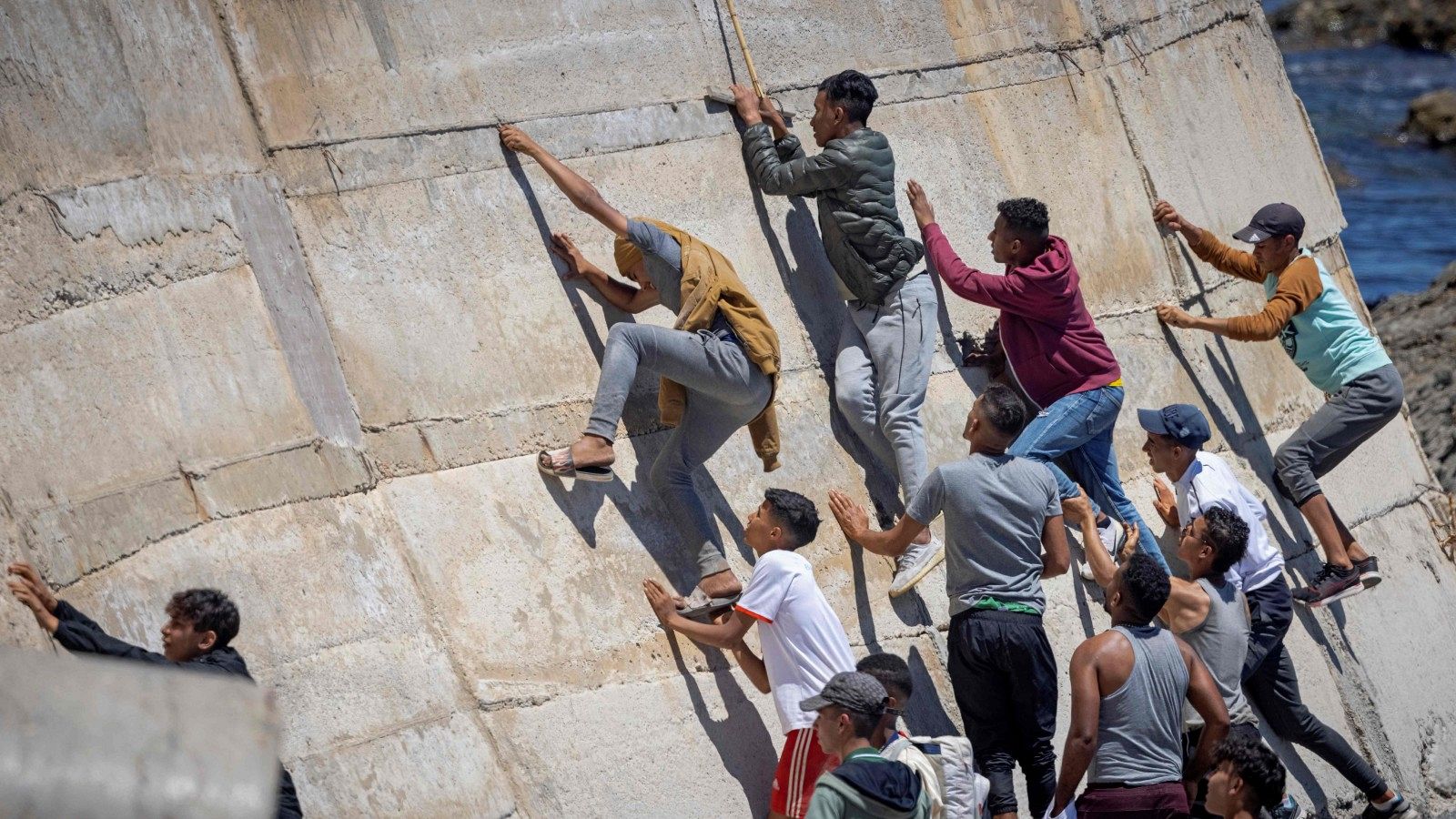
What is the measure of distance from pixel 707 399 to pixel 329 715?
191cm

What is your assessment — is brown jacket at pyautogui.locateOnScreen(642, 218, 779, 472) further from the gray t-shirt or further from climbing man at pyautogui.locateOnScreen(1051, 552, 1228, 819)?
climbing man at pyautogui.locateOnScreen(1051, 552, 1228, 819)

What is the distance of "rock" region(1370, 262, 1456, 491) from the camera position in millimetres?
12117

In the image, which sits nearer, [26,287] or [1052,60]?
[26,287]

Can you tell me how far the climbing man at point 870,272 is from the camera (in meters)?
6.77

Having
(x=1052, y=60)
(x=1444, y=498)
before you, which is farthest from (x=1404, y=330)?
(x=1052, y=60)

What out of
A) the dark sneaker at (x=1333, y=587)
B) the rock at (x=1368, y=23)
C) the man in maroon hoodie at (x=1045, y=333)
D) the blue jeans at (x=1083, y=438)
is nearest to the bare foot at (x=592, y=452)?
the man in maroon hoodie at (x=1045, y=333)

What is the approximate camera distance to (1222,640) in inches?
260

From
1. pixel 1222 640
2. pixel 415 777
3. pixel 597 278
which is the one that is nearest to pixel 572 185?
pixel 597 278

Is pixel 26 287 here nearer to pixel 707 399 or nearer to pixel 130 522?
pixel 130 522

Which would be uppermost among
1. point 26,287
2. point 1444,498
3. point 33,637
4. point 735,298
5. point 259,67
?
point 259,67

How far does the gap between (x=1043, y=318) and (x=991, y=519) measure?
1.51m

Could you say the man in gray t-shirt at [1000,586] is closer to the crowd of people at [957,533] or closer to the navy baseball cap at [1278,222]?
the crowd of people at [957,533]

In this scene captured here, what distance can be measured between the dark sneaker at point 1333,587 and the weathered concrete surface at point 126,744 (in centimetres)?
692

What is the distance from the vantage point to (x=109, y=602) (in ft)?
16.0
